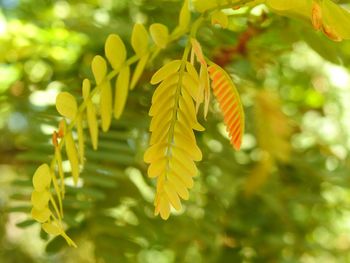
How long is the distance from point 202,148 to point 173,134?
235mm

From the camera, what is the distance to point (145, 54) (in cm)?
39

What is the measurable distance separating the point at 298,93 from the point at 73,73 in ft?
0.91

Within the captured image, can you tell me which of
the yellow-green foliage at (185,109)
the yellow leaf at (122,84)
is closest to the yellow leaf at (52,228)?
the yellow-green foliage at (185,109)

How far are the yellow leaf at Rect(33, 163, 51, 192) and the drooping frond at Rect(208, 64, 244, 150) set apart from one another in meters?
0.09

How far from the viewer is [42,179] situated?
339 millimetres

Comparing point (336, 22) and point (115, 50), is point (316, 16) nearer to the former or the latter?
point (336, 22)

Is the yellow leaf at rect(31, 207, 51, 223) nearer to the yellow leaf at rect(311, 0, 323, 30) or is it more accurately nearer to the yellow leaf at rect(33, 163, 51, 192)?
the yellow leaf at rect(33, 163, 51, 192)

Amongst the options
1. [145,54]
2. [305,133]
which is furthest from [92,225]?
[305,133]

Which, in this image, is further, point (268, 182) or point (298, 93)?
point (298, 93)

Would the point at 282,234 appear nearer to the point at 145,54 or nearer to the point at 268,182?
the point at 268,182

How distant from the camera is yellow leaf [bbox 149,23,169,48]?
39cm

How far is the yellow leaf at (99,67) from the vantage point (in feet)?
1.22

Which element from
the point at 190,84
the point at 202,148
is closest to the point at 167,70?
the point at 190,84

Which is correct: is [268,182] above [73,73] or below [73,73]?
below
